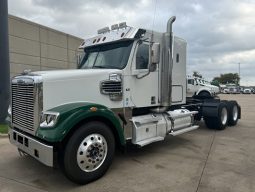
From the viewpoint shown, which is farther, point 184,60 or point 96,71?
point 184,60

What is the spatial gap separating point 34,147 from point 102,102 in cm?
150

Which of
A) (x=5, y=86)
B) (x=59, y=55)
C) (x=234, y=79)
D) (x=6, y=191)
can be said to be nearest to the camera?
(x=6, y=191)

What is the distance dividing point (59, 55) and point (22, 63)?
3.34 m

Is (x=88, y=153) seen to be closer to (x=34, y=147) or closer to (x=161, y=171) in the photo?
(x=34, y=147)

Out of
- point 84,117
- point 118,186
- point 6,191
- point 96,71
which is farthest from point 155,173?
point 6,191

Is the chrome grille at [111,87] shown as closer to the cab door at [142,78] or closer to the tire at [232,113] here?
the cab door at [142,78]

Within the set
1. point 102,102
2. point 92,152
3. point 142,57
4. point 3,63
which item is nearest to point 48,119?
point 92,152

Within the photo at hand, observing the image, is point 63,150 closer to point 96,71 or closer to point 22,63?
point 96,71

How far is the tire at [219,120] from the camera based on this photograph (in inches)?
390

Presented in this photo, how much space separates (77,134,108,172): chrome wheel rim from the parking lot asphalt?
1.01ft

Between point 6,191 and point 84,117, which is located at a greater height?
point 84,117

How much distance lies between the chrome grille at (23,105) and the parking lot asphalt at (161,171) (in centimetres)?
96

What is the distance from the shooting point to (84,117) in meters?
4.69

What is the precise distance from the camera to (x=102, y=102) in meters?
5.43
